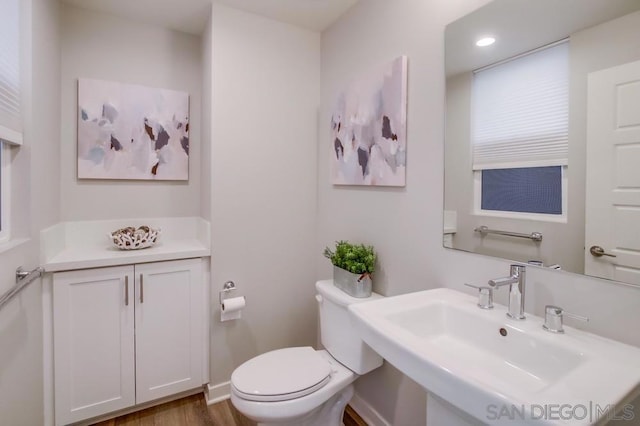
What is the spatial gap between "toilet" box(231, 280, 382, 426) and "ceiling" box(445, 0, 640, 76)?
3.90 feet

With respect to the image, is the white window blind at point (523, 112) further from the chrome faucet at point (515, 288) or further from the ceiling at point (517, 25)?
the chrome faucet at point (515, 288)

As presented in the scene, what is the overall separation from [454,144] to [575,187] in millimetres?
465

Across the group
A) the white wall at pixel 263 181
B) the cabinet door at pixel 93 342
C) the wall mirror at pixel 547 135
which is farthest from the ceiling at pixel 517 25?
the cabinet door at pixel 93 342

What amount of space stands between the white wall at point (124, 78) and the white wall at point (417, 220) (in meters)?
1.12

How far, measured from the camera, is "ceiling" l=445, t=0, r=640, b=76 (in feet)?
3.06

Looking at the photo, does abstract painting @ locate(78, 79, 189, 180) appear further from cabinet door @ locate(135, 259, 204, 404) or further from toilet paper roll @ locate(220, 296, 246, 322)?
toilet paper roll @ locate(220, 296, 246, 322)

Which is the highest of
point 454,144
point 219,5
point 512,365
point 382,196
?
point 219,5

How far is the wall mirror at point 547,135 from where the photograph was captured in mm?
871

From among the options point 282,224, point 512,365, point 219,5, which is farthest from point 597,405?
point 219,5

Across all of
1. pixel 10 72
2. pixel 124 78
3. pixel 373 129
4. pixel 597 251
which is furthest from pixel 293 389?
pixel 124 78

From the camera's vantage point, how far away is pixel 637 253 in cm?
84

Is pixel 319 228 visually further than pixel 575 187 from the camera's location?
Yes

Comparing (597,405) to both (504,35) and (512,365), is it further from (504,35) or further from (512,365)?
(504,35)

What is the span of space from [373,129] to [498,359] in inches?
46.4
